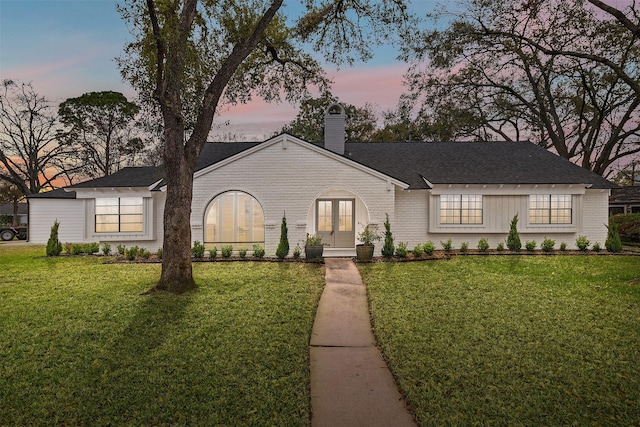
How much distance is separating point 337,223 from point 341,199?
3.39 ft

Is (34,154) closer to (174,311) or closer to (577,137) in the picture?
(174,311)

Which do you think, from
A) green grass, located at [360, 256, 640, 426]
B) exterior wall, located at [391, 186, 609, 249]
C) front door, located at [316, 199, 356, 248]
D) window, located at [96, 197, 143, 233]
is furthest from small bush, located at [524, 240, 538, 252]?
window, located at [96, 197, 143, 233]

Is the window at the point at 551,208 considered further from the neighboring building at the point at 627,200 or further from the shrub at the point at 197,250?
the neighboring building at the point at 627,200

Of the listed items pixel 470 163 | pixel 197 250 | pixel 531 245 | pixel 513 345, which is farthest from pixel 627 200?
pixel 197 250

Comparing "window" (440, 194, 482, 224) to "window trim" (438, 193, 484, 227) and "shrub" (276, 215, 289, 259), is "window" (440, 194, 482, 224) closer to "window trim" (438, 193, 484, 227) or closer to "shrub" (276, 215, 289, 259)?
"window trim" (438, 193, 484, 227)

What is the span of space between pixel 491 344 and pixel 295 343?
9.65ft

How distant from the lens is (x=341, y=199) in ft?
A: 50.1

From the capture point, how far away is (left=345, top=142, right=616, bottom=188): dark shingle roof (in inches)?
614

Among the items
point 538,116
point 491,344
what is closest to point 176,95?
point 491,344

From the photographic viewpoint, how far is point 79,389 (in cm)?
414

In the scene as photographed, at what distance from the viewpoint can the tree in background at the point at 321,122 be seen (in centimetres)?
3369

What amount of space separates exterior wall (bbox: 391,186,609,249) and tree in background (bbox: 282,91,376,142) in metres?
18.8

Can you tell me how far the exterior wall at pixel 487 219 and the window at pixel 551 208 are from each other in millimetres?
293

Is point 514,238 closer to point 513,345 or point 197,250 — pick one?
point 513,345
